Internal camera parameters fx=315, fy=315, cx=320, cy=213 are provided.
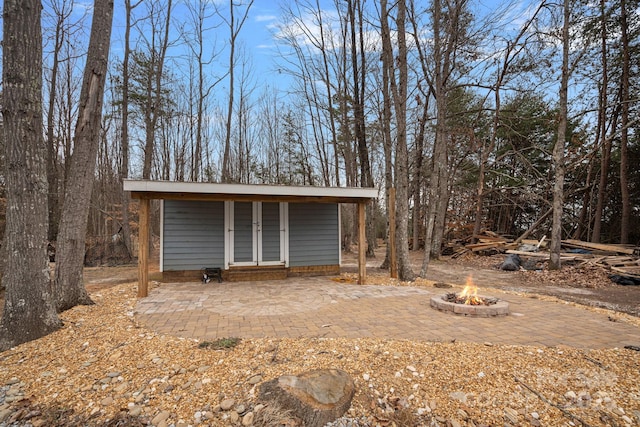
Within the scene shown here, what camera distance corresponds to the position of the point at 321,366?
2.54 m

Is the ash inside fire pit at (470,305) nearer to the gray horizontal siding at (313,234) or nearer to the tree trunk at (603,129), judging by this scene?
the gray horizontal siding at (313,234)

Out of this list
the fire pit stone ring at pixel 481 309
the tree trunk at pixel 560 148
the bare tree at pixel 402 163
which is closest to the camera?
the fire pit stone ring at pixel 481 309

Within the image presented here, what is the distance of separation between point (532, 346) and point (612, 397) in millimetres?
675

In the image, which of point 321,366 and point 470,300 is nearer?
point 321,366

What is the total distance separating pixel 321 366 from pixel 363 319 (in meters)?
1.32

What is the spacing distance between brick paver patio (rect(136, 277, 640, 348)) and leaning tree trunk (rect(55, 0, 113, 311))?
95 centimetres

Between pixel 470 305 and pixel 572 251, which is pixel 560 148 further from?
pixel 470 305

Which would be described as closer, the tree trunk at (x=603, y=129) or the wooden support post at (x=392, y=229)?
the wooden support post at (x=392, y=229)

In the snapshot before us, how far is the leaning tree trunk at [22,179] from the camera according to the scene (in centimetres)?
318

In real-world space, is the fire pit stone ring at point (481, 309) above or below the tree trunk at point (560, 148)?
below

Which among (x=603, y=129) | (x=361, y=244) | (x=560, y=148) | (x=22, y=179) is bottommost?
(x=361, y=244)

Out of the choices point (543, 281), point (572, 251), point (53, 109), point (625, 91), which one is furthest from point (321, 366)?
point (53, 109)

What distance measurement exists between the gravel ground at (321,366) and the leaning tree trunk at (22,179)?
35cm

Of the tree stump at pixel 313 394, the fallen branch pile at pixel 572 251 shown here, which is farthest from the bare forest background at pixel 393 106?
the tree stump at pixel 313 394
